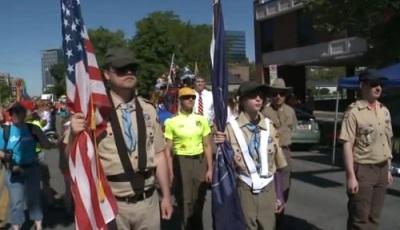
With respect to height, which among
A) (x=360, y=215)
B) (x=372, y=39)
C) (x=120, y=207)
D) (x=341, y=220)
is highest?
(x=372, y=39)

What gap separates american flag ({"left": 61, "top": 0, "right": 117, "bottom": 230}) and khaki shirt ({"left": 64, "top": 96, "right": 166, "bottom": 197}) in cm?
11

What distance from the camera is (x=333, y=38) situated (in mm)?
31594

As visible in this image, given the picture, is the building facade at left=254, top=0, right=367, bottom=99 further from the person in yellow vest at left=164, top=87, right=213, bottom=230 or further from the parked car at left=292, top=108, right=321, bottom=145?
the person in yellow vest at left=164, top=87, right=213, bottom=230

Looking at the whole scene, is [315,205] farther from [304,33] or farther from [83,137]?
[304,33]

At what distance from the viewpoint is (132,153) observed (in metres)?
3.78

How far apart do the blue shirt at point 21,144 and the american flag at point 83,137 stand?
3.36 meters

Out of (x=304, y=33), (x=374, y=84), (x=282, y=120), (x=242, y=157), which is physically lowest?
(x=242, y=157)

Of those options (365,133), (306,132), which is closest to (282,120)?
(365,133)

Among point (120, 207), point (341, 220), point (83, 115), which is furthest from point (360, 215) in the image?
point (83, 115)

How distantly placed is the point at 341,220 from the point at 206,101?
264cm

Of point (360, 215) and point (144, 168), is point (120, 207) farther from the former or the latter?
point (360, 215)

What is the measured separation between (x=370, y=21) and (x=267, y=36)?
26380 mm

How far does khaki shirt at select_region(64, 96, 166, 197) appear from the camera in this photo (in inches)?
147

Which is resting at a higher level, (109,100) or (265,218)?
(109,100)
